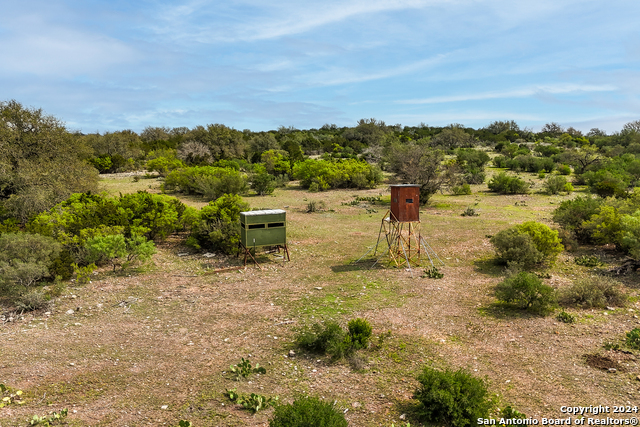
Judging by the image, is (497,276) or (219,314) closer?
(219,314)

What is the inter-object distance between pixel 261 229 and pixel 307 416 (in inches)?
331

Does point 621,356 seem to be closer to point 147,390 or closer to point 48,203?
point 147,390

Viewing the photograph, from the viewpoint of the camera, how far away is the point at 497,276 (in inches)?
458

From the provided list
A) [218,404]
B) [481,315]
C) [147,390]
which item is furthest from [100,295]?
[481,315]

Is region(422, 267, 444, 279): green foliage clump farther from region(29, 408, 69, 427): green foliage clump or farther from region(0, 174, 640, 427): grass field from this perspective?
region(29, 408, 69, 427): green foliage clump

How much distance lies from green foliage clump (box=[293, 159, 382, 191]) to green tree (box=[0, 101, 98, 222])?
51.2 feet

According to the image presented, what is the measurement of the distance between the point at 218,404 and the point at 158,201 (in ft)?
34.8

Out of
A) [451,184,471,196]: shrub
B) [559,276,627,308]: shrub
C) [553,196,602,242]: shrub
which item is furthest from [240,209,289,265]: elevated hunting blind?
[451,184,471,196]: shrub

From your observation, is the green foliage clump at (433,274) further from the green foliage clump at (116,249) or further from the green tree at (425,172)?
the green tree at (425,172)

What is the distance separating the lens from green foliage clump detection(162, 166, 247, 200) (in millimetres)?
26344

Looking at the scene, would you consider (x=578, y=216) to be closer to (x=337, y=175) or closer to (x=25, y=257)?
(x=337, y=175)

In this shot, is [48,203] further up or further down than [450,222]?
further up

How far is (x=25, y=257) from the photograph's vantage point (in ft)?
32.8

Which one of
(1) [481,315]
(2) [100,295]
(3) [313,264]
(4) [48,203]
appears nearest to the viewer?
(1) [481,315]
